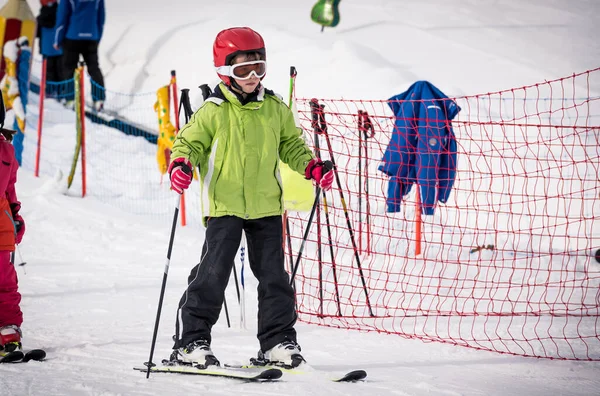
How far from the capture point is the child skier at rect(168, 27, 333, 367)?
11.6ft

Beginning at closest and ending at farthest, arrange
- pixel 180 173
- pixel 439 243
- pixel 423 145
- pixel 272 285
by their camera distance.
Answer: pixel 180 173 → pixel 272 285 → pixel 439 243 → pixel 423 145

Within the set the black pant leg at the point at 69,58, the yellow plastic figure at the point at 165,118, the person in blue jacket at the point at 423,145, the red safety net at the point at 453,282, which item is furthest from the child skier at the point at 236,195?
the black pant leg at the point at 69,58

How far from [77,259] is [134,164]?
3.95 m

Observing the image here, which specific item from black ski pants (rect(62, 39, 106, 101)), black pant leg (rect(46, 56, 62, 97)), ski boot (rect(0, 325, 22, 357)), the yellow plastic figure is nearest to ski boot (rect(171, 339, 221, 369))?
ski boot (rect(0, 325, 22, 357))

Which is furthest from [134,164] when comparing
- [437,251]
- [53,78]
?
[437,251]

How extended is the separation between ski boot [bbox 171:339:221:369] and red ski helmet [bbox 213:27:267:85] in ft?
4.36

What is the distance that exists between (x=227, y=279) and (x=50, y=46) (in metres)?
10.5

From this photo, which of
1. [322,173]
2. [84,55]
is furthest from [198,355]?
[84,55]

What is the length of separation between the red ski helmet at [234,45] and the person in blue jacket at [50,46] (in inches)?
388

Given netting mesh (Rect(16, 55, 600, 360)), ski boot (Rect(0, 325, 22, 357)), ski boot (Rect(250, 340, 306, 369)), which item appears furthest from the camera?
netting mesh (Rect(16, 55, 600, 360))

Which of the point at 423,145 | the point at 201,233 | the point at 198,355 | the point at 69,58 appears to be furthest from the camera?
the point at 69,58

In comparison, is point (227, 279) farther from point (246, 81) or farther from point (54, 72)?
point (54, 72)

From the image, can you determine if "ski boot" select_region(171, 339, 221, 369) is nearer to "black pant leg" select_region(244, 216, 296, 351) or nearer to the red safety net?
"black pant leg" select_region(244, 216, 296, 351)

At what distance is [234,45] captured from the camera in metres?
3.53
